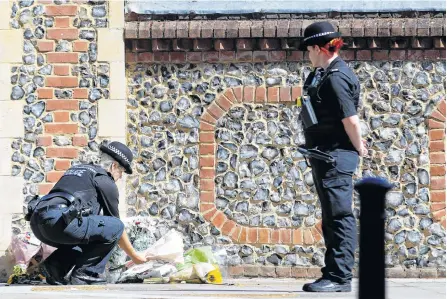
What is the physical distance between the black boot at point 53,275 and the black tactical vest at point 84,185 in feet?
1.58

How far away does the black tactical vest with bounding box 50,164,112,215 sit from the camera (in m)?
8.18

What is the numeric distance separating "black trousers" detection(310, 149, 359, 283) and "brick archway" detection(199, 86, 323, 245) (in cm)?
372

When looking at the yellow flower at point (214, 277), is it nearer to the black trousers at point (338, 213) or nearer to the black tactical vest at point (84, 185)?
the black tactical vest at point (84, 185)

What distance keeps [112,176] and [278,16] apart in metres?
3.15

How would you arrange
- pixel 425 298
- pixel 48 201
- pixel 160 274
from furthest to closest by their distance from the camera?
pixel 160 274 < pixel 48 201 < pixel 425 298

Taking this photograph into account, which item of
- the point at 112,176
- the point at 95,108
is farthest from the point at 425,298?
the point at 95,108

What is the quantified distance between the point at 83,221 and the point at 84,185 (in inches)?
10.2

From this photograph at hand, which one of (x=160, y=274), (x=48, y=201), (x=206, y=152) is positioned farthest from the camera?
(x=206, y=152)

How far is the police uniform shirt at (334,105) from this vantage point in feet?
22.7

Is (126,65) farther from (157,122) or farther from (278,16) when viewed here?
(278,16)

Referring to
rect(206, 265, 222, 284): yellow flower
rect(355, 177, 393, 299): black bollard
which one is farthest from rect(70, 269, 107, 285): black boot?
rect(355, 177, 393, 299): black bollard

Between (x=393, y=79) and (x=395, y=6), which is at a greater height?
(x=395, y=6)

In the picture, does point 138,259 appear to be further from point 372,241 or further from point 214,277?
point 372,241

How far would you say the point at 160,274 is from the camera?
9.01 meters
